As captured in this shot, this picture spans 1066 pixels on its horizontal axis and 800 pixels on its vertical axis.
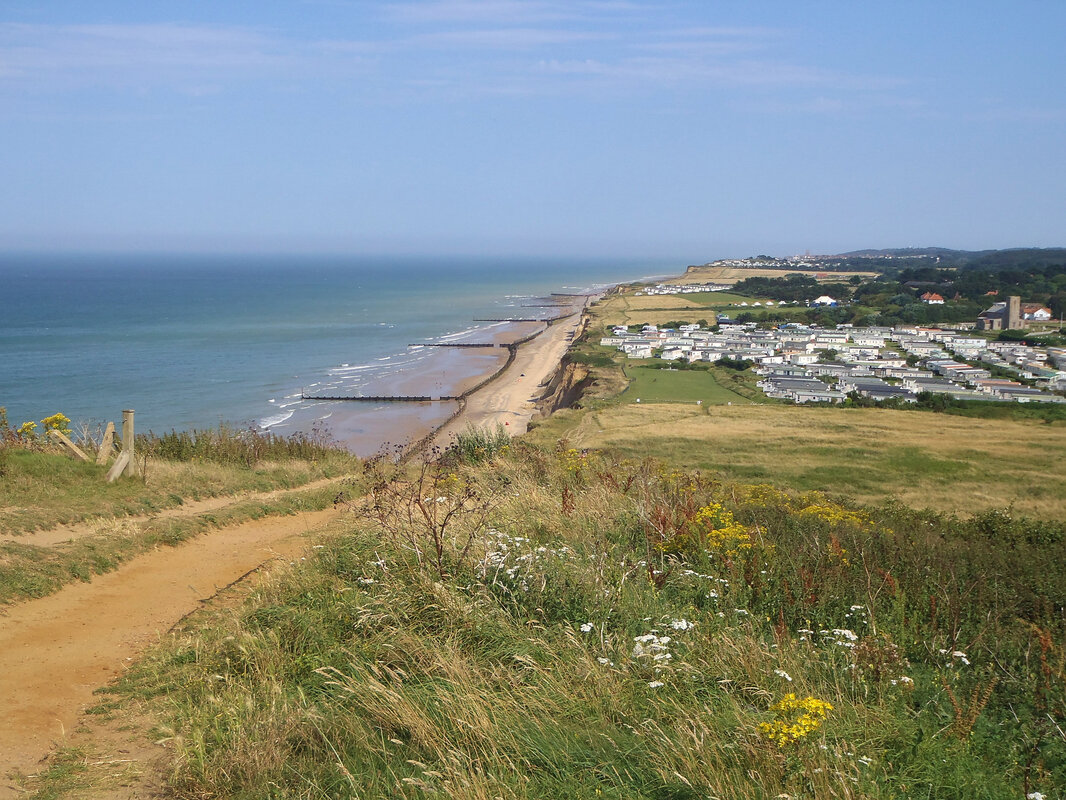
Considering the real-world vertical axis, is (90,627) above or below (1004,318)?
above

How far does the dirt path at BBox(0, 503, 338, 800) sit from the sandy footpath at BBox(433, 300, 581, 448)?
65.7 feet

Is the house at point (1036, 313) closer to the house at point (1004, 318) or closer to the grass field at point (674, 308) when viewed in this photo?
the house at point (1004, 318)

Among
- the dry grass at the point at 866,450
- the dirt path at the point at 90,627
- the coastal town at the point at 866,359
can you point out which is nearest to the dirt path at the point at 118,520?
the dirt path at the point at 90,627

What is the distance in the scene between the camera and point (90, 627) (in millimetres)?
6367

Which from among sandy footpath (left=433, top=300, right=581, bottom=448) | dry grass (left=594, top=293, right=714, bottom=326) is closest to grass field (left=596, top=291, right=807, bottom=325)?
dry grass (left=594, top=293, right=714, bottom=326)

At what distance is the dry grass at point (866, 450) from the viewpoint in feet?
73.0

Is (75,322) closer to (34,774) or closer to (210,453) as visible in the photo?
(210,453)

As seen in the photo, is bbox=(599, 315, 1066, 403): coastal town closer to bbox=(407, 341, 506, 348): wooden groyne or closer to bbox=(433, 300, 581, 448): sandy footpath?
bbox=(433, 300, 581, 448): sandy footpath

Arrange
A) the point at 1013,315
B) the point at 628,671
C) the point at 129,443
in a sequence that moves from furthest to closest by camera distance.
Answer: the point at 1013,315, the point at 129,443, the point at 628,671

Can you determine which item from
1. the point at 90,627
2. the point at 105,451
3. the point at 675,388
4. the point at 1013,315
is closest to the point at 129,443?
the point at 105,451

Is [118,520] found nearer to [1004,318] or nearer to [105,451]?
[105,451]

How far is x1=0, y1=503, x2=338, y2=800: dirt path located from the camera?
4.73 meters

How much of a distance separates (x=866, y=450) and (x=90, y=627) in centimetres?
2720

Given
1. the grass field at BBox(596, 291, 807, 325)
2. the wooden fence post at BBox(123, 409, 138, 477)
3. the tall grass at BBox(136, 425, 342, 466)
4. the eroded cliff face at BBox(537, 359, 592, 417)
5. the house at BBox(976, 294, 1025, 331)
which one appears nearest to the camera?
the wooden fence post at BBox(123, 409, 138, 477)
